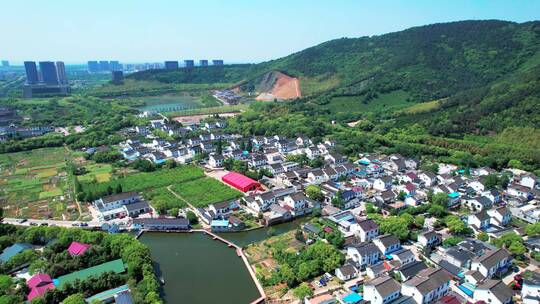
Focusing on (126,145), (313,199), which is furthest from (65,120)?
(313,199)

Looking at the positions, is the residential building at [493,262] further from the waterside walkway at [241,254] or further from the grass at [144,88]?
the grass at [144,88]

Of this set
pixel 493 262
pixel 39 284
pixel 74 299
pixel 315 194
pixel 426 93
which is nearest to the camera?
pixel 74 299

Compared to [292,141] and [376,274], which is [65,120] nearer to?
[292,141]

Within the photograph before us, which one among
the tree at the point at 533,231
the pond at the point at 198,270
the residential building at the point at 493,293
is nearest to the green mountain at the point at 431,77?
the tree at the point at 533,231

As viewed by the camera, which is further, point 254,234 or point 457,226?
point 254,234

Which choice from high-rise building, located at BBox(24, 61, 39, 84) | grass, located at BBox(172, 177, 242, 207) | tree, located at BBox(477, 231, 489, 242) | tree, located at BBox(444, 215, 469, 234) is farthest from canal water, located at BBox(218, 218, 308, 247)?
high-rise building, located at BBox(24, 61, 39, 84)

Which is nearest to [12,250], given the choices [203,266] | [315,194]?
[203,266]

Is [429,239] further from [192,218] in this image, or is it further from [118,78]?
[118,78]
